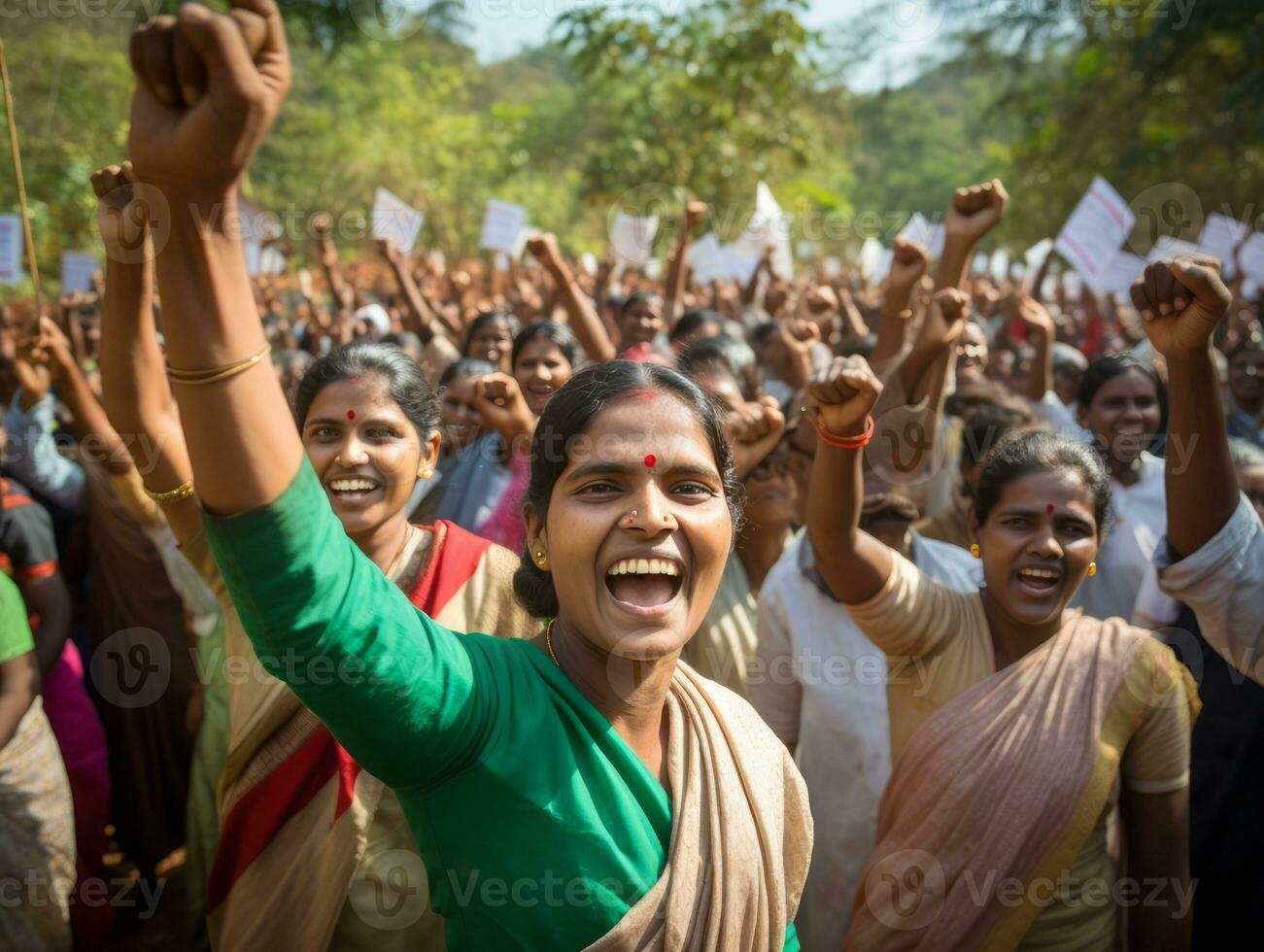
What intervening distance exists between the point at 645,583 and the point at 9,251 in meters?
6.27

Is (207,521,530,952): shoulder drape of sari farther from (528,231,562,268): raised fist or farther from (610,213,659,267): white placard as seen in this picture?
(610,213,659,267): white placard

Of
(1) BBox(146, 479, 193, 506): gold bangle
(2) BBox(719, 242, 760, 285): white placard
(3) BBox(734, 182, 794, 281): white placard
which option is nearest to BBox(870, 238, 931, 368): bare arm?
(1) BBox(146, 479, 193, 506): gold bangle


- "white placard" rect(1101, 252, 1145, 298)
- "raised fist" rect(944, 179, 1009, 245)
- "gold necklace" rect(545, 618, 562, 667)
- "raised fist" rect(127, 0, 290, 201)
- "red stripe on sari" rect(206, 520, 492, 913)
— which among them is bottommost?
"red stripe on sari" rect(206, 520, 492, 913)

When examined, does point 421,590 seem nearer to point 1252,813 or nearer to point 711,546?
point 711,546

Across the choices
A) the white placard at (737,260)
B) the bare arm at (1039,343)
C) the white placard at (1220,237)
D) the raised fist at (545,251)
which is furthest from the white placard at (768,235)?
the raised fist at (545,251)

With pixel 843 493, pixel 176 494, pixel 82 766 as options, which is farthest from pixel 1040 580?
pixel 82 766

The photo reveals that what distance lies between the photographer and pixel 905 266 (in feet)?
12.1

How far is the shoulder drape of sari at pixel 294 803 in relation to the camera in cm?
210

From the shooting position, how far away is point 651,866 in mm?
1463

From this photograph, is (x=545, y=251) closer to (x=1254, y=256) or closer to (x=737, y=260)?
(x=737, y=260)

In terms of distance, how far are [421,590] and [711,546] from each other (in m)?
0.92

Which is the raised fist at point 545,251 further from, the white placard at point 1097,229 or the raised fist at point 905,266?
the white placard at point 1097,229

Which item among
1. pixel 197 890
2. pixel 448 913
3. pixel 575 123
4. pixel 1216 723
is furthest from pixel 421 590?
pixel 575 123

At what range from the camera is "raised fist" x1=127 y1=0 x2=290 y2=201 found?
3.16 ft
